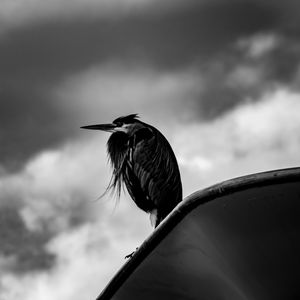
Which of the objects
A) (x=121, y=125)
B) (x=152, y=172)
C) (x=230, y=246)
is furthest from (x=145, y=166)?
(x=230, y=246)

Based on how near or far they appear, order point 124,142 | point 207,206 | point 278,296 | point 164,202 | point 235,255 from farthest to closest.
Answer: point 124,142, point 164,202, point 207,206, point 235,255, point 278,296

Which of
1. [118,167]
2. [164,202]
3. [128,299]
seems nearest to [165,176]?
[164,202]

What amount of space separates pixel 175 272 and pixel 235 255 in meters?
0.38

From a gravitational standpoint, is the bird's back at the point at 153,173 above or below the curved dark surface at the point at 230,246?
above

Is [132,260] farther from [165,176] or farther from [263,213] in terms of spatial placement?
[165,176]

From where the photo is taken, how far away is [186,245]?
3520 millimetres

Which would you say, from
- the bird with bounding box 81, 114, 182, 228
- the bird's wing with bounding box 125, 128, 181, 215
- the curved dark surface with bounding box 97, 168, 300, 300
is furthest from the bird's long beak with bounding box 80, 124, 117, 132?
the curved dark surface with bounding box 97, 168, 300, 300

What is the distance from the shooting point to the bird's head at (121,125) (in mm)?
10133

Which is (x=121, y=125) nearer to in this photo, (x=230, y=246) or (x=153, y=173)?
(x=153, y=173)

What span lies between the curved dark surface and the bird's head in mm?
6428

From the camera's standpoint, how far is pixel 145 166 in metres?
9.55

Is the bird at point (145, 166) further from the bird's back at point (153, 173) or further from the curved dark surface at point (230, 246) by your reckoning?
the curved dark surface at point (230, 246)

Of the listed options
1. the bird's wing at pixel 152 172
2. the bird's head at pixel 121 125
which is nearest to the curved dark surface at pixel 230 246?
the bird's wing at pixel 152 172

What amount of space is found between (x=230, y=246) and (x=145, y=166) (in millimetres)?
6250
